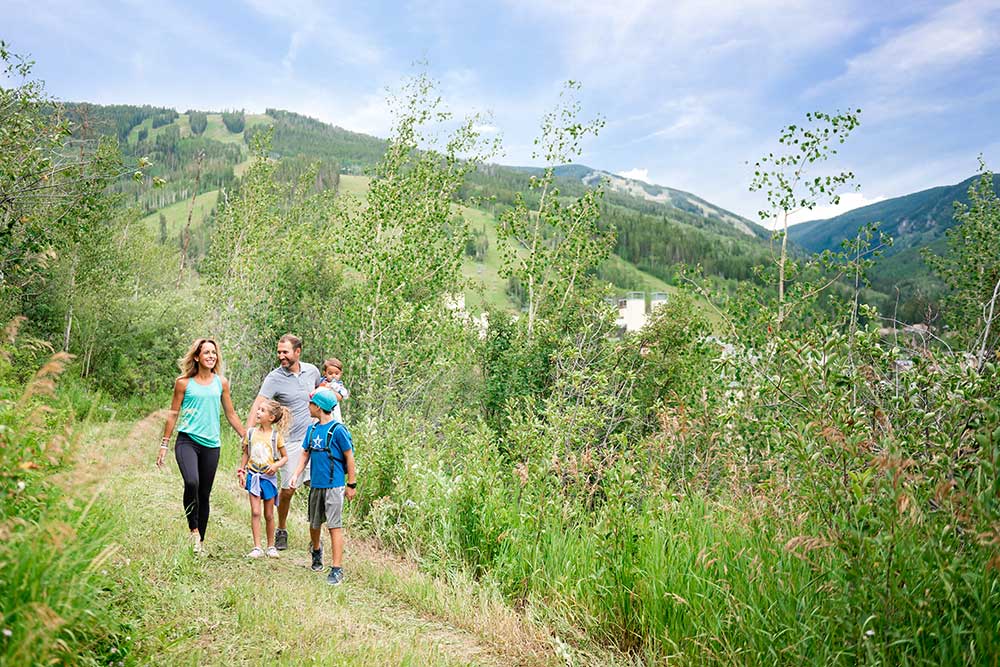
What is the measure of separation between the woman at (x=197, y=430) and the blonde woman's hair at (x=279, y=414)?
15.0 inches

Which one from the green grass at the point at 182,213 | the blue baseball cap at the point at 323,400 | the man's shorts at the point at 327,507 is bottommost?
the man's shorts at the point at 327,507

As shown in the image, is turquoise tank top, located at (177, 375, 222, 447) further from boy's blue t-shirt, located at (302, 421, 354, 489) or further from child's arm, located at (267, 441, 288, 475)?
boy's blue t-shirt, located at (302, 421, 354, 489)

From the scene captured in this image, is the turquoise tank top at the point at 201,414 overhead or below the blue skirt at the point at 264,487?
overhead

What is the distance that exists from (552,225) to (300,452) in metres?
15.1

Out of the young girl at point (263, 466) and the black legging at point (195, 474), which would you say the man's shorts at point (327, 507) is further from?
the black legging at point (195, 474)

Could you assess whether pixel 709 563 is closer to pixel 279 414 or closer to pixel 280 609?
pixel 280 609

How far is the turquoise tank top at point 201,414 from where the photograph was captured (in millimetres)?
5884

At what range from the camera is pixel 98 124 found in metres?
16.4

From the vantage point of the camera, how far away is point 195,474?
583 centimetres

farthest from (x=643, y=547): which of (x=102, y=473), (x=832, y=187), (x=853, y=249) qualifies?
(x=832, y=187)

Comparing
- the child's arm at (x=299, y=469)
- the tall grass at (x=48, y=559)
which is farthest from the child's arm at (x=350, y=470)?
the tall grass at (x=48, y=559)

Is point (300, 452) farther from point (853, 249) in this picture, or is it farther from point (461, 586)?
point (853, 249)

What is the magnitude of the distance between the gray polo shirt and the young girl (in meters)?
0.30

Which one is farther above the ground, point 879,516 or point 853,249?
point 853,249
